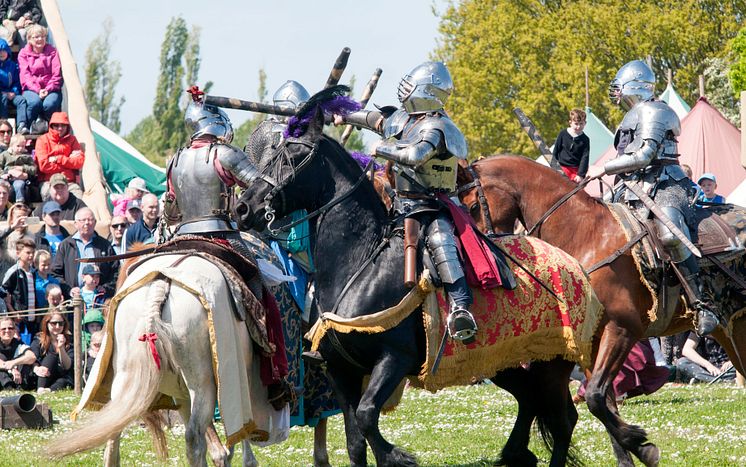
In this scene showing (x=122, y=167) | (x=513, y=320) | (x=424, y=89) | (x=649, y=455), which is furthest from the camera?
(x=122, y=167)

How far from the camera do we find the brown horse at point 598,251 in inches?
350

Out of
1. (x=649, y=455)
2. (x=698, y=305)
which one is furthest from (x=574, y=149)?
(x=649, y=455)

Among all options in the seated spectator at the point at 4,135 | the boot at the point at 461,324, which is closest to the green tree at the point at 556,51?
the seated spectator at the point at 4,135

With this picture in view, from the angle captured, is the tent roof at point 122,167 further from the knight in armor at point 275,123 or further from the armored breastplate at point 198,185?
the armored breastplate at point 198,185

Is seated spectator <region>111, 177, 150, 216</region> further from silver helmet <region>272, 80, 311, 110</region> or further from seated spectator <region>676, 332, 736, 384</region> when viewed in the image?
seated spectator <region>676, 332, 736, 384</region>

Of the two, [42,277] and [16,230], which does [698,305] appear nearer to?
[42,277]

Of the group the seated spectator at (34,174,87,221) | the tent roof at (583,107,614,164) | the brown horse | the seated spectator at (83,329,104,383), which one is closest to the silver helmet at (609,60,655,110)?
the brown horse

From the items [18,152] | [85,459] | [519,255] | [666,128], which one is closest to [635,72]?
[666,128]

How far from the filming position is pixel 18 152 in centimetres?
1816

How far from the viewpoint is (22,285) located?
1519 centimetres

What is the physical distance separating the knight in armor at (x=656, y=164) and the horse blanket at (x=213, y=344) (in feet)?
10.7

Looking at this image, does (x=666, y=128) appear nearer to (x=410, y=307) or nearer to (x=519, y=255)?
(x=519, y=255)

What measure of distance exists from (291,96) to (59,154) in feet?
29.6

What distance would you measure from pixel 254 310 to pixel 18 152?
10966mm
